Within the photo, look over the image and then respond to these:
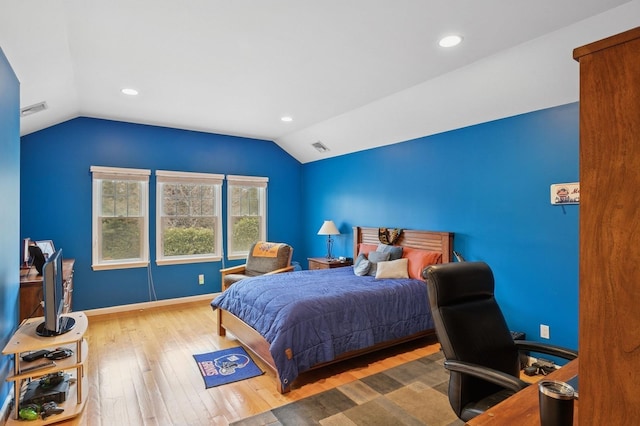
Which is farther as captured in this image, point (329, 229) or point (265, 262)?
point (329, 229)

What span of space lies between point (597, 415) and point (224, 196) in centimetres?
549

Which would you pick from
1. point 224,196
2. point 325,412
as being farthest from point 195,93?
point 325,412

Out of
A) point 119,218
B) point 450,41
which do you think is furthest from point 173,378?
point 450,41

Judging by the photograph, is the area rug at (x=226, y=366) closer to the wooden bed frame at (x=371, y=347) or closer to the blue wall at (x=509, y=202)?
the wooden bed frame at (x=371, y=347)

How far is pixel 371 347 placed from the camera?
325 centimetres

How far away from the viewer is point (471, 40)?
2562mm

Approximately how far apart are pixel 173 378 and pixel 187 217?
2.93 m

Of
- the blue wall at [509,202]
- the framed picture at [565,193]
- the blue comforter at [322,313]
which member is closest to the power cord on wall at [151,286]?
the blue comforter at [322,313]

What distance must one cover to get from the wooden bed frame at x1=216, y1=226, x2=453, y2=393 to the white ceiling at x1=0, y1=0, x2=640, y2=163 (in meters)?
1.31

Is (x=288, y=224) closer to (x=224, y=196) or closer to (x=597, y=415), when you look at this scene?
(x=224, y=196)

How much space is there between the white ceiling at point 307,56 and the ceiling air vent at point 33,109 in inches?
4.1

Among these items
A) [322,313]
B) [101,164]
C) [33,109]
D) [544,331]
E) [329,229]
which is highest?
[33,109]

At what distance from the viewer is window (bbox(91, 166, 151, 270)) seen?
4742 mm

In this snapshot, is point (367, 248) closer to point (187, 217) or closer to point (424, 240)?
point (424, 240)
